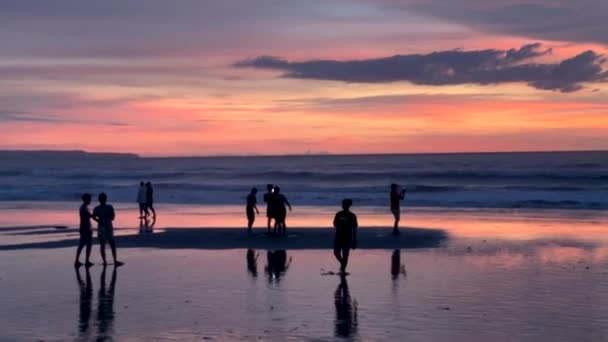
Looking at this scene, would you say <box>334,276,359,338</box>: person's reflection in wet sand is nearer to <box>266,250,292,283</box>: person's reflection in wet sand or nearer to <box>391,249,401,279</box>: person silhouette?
<box>266,250,292,283</box>: person's reflection in wet sand

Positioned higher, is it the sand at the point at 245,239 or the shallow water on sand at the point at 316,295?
the sand at the point at 245,239

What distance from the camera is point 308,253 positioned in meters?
21.2

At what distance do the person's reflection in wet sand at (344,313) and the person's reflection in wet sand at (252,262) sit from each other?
239 cm

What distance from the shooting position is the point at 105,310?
44.0 ft

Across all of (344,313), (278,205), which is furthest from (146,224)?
(344,313)

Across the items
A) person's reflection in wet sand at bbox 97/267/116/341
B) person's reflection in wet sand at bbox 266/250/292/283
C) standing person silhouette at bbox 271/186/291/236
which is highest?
standing person silhouette at bbox 271/186/291/236

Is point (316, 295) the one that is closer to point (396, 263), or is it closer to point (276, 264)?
point (276, 264)

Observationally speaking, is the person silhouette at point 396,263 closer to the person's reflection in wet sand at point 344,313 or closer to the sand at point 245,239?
the sand at point 245,239

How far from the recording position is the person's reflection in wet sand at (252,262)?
58.1 feet

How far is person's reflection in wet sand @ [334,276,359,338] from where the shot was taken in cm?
1185

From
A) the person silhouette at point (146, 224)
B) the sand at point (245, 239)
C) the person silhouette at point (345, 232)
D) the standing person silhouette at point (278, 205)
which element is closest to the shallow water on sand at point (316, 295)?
the person silhouette at point (345, 232)

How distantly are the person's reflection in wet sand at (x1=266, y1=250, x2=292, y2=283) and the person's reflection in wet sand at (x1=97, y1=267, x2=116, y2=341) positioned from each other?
3.02 metres

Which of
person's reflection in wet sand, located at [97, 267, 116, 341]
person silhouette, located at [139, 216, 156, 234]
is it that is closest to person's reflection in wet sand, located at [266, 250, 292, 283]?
person's reflection in wet sand, located at [97, 267, 116, 341]

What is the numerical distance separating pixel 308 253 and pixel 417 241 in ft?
14.2
